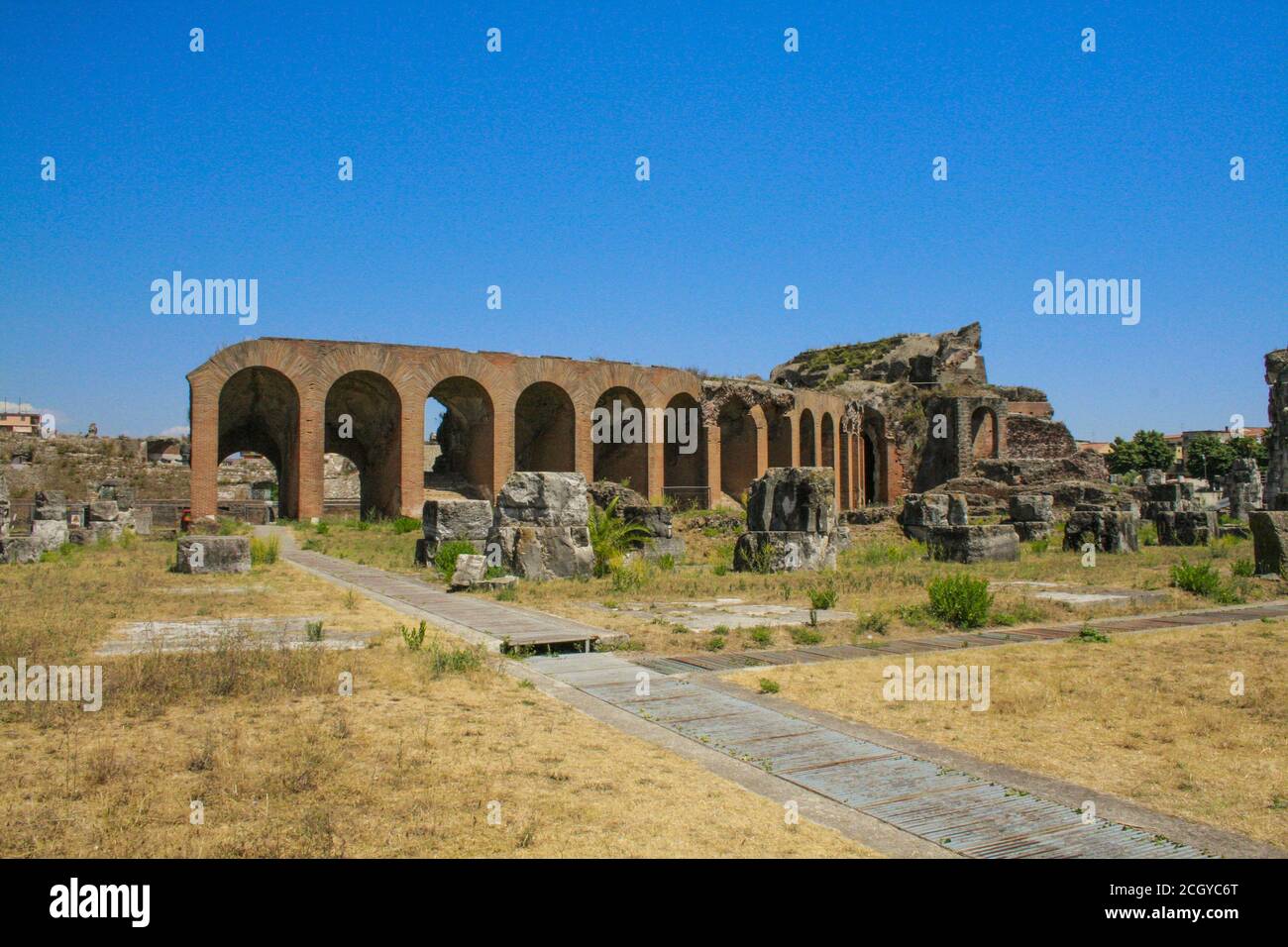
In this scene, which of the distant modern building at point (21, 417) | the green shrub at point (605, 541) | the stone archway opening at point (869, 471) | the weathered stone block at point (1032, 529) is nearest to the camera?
the green shrub at point (605, 541)

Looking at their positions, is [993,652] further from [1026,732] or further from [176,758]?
[176,758]

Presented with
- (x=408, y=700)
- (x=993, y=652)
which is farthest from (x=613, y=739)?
(x=993, y=652)

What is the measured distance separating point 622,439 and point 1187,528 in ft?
68.0

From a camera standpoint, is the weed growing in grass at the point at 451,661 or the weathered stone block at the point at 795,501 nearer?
the weed growing in grass at the point at 451,661

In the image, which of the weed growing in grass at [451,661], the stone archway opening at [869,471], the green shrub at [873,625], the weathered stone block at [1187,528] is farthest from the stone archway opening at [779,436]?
the weed growing in grass at [451,661]

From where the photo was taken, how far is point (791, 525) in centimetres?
1492

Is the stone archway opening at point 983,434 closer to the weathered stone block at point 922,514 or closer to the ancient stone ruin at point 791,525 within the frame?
the weathered stone block at point 922,514

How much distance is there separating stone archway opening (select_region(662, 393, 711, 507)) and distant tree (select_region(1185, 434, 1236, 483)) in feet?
163

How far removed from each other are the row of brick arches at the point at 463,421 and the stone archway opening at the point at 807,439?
72mm

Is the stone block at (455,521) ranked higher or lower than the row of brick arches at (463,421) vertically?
lower

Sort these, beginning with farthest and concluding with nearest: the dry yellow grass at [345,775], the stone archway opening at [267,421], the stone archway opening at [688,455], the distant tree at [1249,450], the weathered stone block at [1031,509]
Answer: the distant tree at [1249,450] < the stone archway opening at [688,455] < the stone archway opening at [267,421] < the weathered stone block at [1031,509] < the dry yellow grass at [345,775]

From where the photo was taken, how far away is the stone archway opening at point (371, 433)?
103ft
